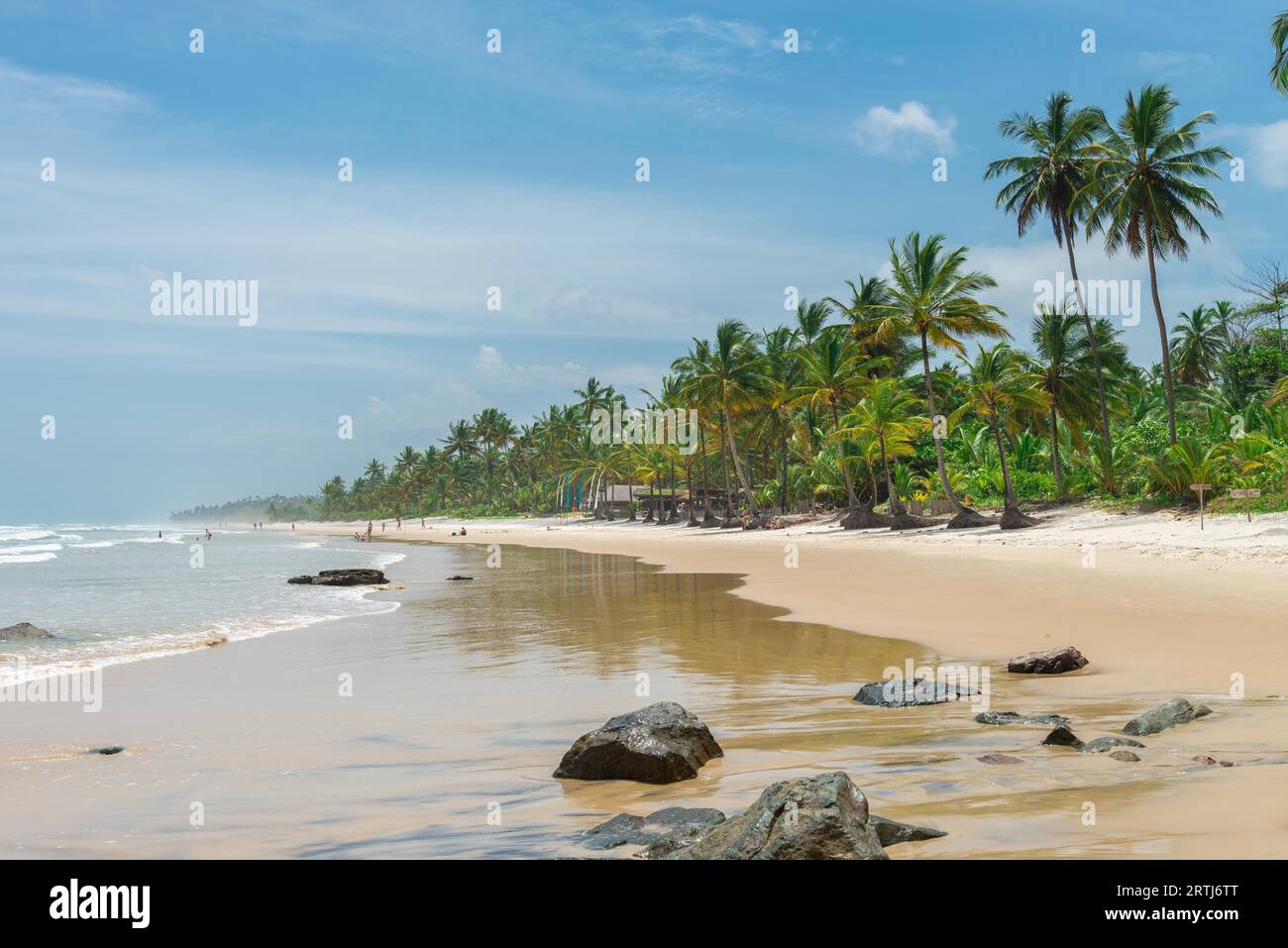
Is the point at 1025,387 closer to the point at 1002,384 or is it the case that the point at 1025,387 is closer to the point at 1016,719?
the point at 1002,384

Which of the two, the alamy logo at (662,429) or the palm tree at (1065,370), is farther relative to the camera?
the alamy logo at (662,429)

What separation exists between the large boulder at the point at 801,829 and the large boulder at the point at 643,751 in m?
1.94

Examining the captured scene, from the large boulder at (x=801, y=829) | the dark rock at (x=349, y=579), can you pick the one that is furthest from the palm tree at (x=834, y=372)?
the large boulder at (x=801, y=829)

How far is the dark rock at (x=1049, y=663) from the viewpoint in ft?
30.6

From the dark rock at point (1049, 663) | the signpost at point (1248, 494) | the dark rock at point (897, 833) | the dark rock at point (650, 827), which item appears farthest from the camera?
the signpost at point (1248, 494)

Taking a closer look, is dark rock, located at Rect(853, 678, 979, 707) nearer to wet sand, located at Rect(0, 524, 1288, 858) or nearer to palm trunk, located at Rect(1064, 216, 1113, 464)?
wet sand, located at Rect(0, 524, 1288, 858)

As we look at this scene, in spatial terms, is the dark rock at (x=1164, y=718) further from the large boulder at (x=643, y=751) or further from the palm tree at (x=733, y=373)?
the palm tree at (x=733, y=373)

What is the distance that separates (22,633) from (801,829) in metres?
16.0

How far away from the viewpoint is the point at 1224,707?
7.05 metres
